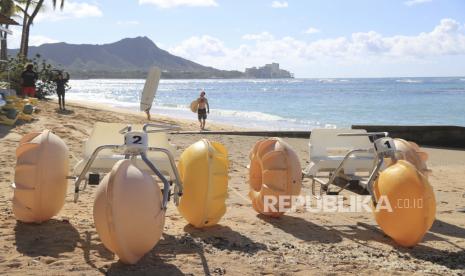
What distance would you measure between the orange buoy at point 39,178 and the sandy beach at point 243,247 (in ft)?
0.65

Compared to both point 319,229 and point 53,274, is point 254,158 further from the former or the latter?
point 53,274

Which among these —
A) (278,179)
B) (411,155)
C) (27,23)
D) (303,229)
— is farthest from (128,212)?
(27,23)

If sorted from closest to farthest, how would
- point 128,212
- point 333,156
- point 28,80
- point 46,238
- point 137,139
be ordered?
point 128,212
point 137,139
point 46,238
point 333,156
point 28,80

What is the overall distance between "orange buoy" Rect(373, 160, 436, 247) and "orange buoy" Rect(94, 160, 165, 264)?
2.23 m

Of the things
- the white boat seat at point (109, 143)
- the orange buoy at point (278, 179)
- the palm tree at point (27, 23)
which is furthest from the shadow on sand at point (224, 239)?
the palm tree at point (27, 23)

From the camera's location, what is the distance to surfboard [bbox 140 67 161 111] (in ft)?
62.2

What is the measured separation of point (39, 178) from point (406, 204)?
345cm

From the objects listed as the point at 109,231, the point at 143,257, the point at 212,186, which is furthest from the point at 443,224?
the point at 109,231

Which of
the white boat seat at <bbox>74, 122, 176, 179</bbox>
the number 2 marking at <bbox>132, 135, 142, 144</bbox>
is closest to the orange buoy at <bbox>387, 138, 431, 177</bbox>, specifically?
the white boat seat at <bbox>74, 122, 176, 179</bbox>

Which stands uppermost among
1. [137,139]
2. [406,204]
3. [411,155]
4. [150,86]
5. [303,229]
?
[150,86]

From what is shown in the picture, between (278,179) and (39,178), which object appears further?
(278,179)

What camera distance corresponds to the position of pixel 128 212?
415cm

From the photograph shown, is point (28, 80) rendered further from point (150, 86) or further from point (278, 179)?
point (278, 179)

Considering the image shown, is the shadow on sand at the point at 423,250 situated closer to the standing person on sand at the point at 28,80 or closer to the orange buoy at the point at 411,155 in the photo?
the orange buoy at the point at 411,155
